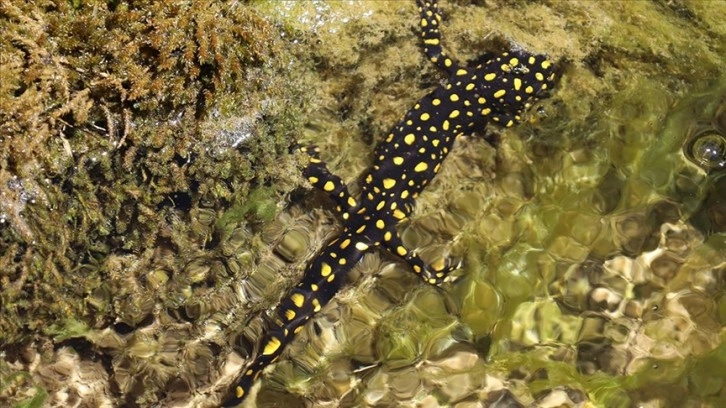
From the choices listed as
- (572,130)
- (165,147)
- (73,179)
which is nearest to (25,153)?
(73,179)

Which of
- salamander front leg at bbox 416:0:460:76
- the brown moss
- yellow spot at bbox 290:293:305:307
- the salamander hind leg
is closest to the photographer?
the brown moss

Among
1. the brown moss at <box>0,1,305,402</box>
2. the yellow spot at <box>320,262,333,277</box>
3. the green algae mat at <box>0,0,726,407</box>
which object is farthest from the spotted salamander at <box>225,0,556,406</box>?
the brown moss at <box>0,1,305,402</box>

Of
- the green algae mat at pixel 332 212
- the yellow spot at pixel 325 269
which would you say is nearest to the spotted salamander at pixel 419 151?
the yellow spot at pixel 325 269

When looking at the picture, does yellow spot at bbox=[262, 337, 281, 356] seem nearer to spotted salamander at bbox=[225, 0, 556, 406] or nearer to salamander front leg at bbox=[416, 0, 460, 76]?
spotted salamander at bbox=[225, 0, 556, 406]

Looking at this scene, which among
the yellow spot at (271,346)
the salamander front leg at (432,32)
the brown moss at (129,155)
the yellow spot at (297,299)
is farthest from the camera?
the salamander front leg at (432,32)

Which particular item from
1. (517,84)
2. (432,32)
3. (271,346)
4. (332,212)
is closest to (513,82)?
(517,84)

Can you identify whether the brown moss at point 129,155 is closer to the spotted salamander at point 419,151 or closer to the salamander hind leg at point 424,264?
the spotted salamander at point 419,151

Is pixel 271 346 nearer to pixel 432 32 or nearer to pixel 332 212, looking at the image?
pixel 332 212
